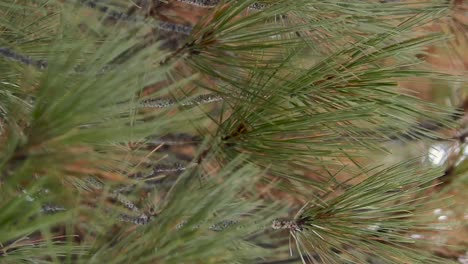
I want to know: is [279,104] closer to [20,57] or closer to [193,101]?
[193,101]

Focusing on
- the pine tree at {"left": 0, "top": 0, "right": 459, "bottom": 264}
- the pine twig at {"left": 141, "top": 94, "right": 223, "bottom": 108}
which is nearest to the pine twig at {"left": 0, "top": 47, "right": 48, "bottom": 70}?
the pine tree at {"left": 0, "top": 0, "right": 459, "bottom": 264}

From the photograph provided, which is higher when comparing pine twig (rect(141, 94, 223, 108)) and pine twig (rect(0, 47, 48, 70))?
pine twig (rect(0, 47, 48, 70))

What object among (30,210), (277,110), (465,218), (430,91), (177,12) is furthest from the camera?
(430,91)

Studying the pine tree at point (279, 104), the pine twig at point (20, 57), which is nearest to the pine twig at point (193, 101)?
the pine tree at point (279, 104)

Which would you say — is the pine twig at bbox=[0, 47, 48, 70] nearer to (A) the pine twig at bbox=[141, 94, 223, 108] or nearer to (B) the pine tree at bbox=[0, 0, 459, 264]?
(B) the pine tree at bbox=[0, 0, 459, 264]

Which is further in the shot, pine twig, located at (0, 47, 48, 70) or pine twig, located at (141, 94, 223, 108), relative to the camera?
pine twig, located at (141, 94, 223, 108)

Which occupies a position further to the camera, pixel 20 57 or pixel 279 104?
pixel 279 104

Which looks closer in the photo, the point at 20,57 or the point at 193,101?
the point at 20,57

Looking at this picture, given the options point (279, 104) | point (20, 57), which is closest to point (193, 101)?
point (279, 104)

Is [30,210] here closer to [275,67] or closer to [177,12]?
[275,67]

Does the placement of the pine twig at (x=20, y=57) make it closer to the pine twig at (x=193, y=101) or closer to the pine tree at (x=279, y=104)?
the pine tree at (x=279, y=104)

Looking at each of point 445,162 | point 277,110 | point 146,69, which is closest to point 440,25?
point 445,162
